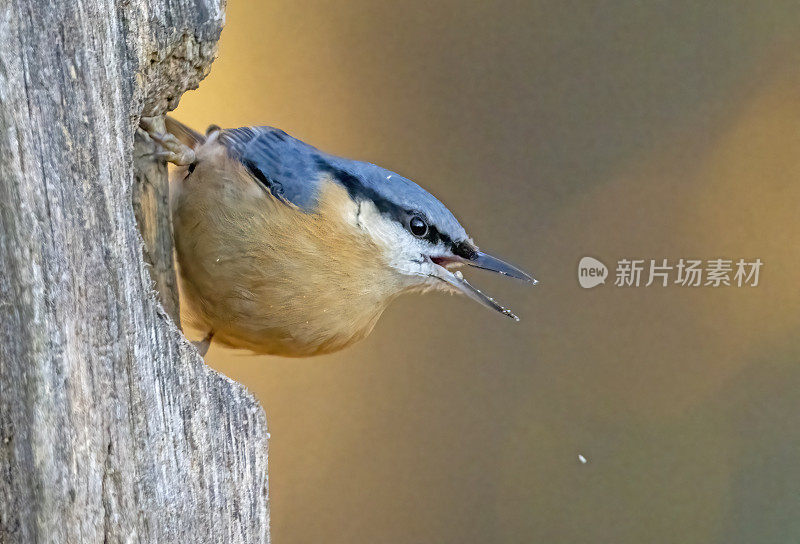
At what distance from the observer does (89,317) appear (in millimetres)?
733

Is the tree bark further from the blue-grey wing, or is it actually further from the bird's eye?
the bird's eye

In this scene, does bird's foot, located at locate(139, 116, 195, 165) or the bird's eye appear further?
the bird's eye

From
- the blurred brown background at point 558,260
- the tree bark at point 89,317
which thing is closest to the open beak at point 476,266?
the tree bark at point 89,317

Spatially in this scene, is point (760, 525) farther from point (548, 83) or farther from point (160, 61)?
point (160, 61)

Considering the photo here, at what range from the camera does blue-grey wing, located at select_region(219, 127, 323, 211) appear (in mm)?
1133

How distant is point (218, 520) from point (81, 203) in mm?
419

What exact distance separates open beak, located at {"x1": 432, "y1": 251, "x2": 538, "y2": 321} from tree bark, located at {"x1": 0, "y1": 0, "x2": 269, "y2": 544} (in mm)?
413

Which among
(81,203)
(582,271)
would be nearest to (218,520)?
(81,203)

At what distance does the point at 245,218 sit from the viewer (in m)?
1.11

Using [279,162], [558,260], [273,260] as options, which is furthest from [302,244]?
[558,260]

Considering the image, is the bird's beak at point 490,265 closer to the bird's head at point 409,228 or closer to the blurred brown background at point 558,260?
the bird's head at point 409,228

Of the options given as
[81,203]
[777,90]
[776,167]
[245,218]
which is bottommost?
[81,203]

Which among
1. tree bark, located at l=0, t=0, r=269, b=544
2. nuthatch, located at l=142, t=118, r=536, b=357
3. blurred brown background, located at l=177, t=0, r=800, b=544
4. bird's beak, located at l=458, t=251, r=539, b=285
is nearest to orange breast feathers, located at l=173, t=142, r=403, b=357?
nuthatch, located at l=142, t=118, r=536, b=357

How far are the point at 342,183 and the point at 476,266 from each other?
253 mm
